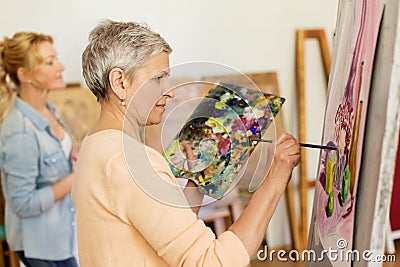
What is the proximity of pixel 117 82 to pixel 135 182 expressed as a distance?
217mm

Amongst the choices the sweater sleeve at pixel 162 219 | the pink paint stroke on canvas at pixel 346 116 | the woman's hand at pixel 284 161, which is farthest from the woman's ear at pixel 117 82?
the pink paint stroke on canvas at pixel 346 116

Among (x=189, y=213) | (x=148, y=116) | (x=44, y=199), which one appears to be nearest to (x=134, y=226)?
(x=189, y=213)

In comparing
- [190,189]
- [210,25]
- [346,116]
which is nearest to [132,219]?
[190,189]

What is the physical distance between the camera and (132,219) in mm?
1190

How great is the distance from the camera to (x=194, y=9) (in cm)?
354

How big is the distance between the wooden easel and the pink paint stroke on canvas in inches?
84.5

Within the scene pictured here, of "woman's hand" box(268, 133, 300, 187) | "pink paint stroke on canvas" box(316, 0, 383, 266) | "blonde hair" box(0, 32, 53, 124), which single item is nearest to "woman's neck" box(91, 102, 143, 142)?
"woman's hand" box(268, 133, 300, 187)

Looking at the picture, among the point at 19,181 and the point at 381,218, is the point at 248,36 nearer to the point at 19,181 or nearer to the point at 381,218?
the point at 19,181

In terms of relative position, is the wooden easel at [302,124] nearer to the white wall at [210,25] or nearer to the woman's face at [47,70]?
the white wall at [210,25]

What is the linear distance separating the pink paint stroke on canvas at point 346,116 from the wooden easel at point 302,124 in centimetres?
215

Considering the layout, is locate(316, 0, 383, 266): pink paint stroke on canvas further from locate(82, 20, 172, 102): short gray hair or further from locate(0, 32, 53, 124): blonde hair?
locate(0, 32, 53, 124): blonde hair

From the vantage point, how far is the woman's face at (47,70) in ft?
9.25

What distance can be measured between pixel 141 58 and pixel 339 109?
450mm

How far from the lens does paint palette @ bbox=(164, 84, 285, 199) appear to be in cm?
129
